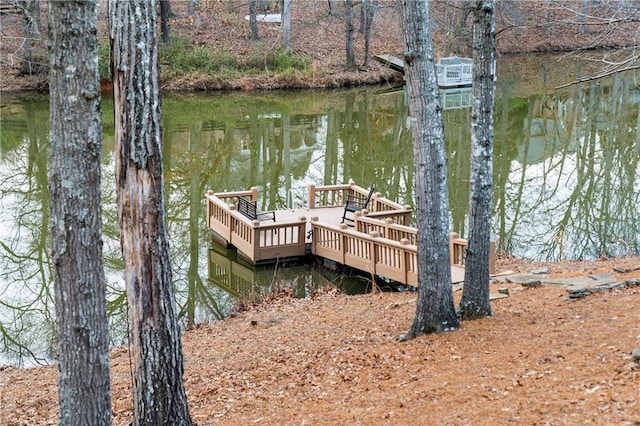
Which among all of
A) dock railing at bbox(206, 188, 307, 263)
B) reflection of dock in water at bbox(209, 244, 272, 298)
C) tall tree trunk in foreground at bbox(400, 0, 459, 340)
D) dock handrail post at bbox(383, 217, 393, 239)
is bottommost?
reflection of dock in water at bbox(209, 244, 272, 298)

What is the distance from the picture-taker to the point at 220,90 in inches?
1336

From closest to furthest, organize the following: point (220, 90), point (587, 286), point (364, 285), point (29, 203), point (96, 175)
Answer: point (96, 175) → point (587, 286) → point (364, 285) → point (29, 203) → point (220, 90)

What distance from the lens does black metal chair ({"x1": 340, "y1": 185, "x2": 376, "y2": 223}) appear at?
48.6 ft

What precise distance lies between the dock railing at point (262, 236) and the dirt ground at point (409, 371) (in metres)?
3.69

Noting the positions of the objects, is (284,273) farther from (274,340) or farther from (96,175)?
(96,175)

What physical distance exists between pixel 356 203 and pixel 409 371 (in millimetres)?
9461

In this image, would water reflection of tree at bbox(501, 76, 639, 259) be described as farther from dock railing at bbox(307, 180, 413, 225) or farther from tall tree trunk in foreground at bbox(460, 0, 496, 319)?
tall tree trunk in foreground at bbox(460, 0, 496, 319)

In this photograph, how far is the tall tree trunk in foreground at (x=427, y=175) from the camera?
691 centimetres

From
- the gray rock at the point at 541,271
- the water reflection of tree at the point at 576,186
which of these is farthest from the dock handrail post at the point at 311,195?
the gray rock at the point at 541,271

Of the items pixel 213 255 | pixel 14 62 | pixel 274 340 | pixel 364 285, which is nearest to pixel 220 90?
pixel 14 62

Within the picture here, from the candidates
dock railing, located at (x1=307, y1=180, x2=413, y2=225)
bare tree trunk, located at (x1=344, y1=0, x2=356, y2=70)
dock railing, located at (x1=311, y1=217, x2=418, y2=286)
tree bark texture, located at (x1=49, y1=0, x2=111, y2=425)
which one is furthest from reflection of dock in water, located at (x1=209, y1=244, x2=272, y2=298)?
bare tree trunk, located at (x1=344, y1=0, x2=356, y2=70)

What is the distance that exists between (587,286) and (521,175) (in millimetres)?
11298

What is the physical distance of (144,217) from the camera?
5.05m

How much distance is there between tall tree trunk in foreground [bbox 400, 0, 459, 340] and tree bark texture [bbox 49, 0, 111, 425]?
3.55 meters
